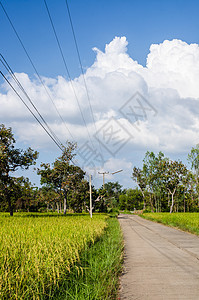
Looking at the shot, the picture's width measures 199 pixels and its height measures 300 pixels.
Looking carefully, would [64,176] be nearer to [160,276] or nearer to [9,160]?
[9,160]

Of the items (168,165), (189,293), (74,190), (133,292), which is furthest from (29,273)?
(168,165)

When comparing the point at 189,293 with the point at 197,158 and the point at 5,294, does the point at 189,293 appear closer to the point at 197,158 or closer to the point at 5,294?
the point at 5,294

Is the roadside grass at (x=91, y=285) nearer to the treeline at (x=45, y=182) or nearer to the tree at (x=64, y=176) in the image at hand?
the treeline at (x=45, y=182)

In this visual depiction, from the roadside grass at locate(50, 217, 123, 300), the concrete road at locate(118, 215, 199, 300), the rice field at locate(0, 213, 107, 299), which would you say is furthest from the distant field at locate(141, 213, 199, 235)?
the roadside grass at locate(50, 217, 123, 300)

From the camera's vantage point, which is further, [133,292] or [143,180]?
[143,180]

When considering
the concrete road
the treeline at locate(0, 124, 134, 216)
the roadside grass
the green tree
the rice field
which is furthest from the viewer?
the green tree

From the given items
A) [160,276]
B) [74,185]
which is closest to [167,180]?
[74,185]

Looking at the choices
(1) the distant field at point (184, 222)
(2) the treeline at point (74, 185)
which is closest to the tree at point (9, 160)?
(2) the treeline at point (74, 185)

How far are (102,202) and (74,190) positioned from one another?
7.30 meters

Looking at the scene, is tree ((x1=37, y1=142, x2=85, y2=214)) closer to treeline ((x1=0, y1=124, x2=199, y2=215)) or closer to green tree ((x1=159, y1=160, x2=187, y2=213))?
treeline ((x1=0, y1=124, x2=199, y2=215))

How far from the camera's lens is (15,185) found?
87.1 ft

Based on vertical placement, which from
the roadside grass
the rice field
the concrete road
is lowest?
the concrete road

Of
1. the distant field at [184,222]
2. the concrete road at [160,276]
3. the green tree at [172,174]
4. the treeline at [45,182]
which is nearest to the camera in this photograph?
the concrete road at [160,276]

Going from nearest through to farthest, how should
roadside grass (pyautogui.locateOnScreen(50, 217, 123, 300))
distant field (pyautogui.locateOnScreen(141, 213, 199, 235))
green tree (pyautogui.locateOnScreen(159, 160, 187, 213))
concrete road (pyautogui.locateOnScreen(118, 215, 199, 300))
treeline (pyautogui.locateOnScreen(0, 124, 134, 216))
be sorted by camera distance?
1. roadside grass (pyautogui.locateOnScreen(50, 217, 123, 300))
2. concrete road (pyautogui.locateOnScreen(118, 215, 199, 300))
3. distant field (pyautogui.locateOnScreen(141, 213, 199, 235))
4. treeline (pyautogui.locateOnScreen(0, 124, 134, 216))
5. green tree (pyautogui.locateOnScreen(159, 160, 187, 213))
